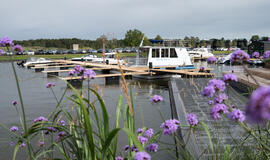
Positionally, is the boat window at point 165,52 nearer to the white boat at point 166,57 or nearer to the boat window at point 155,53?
the white boat at point 166,57

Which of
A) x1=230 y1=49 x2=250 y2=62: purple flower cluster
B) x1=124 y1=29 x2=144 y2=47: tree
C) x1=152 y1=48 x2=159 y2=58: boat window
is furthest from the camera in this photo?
x1=124 y1=29 x2=144 y2=47: tree

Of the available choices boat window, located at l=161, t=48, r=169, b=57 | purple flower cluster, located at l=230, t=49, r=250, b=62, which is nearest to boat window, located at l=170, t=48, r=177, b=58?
boat window, located at l=161, t=48, r=169, b=57

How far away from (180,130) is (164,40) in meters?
16.9

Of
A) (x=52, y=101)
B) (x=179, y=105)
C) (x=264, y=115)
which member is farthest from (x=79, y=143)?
(x=52, y=101)

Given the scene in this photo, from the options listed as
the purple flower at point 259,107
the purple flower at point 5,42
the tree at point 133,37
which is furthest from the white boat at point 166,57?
the tree at point 133,37

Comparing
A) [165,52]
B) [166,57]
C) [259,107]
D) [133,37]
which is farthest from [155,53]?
[133,37]

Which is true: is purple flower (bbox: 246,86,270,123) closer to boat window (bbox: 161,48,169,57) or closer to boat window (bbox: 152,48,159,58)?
boat window (bbox: 152,48,159,58)

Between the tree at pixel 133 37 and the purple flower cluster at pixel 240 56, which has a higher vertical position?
the tree at pixel 133 37

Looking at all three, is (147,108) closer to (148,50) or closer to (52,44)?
(148,50)

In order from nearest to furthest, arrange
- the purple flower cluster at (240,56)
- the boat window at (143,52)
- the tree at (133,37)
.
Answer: the purple flower cluster at (240,56) < the boat window at (143,52) < the tree at (133,37)

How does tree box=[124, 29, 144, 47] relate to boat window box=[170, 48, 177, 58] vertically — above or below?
above

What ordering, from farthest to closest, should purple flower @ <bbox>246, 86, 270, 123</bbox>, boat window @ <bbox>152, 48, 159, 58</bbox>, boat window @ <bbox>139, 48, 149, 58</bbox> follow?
boat window @ <bbox>139, 48, 149, 58</bbox> → boat window @ <bbox>152, 48, 159, 58</bbox> → purple flower @ <bbox>246, 86, 270, 123</bbox>

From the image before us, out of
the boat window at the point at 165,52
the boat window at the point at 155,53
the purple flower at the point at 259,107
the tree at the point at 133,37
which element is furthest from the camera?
the tree at the point at 133,37

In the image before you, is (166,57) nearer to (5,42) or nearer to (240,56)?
(5,42)
